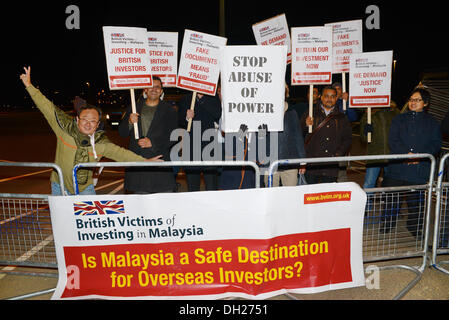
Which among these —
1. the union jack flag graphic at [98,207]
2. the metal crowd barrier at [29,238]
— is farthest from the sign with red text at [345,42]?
the metal crowd barrier at [29,238]

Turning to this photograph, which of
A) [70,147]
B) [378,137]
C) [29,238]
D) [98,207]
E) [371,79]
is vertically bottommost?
[29,238]

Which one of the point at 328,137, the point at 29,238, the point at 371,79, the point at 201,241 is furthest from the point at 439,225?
the point at 29,238

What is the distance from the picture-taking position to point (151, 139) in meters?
4.66

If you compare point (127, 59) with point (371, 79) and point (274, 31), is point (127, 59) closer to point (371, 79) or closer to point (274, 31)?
point (274, 31)

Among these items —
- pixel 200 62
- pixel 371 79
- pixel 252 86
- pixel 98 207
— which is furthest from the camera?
pixel 371 79

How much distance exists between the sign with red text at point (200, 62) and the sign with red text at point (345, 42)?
2.14 m

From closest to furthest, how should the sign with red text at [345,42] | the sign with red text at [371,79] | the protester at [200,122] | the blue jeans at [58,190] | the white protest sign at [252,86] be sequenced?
the white protest sign at [252,86], the blue jeans at [58,190], the protester at [200,122], the sign with red text at [371,79], the sign with red text at [345,42]

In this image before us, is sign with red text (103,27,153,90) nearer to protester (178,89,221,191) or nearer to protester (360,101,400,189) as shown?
protester (178,89,221,191)

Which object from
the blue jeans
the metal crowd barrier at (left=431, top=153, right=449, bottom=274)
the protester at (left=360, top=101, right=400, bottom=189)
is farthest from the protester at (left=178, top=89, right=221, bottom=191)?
the metal crowd barrier at (left=431, top=153, right=449, bottom=274)

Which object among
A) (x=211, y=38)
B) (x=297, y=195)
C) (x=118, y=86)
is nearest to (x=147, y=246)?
(x=297, y=195)

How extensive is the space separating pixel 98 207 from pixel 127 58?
2219mm

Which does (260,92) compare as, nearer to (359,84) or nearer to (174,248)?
(174,248)

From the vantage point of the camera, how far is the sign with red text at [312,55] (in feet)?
16.9

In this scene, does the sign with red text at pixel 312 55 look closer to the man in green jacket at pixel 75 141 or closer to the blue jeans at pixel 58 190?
the man in green jacket at pixel 75 141
